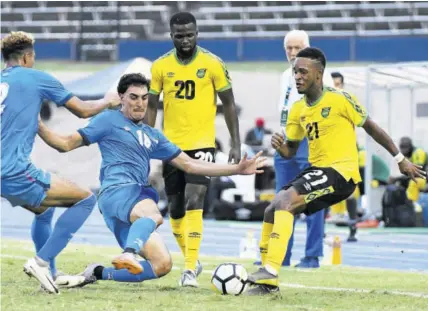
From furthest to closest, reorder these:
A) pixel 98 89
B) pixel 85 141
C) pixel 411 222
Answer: pixel 98 89
pixel 411 222
pixel 85 141

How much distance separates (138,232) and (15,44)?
1570 millimetres

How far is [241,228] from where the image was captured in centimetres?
1850

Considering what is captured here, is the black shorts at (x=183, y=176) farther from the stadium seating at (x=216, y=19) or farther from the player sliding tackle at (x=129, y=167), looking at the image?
the stadium seating at (x=216, y=19)

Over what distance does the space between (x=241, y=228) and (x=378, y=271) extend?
27.0ft

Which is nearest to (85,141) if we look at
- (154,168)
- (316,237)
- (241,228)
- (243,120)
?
(316,237)

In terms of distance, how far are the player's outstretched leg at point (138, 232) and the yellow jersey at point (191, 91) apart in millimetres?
1354

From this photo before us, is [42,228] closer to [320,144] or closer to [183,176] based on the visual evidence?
[183,176]

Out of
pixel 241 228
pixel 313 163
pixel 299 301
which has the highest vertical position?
pixel 313 163

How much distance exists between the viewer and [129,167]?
7660 mm

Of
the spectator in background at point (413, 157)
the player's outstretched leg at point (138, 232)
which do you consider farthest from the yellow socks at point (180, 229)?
the spectator in background at point (413, 157)

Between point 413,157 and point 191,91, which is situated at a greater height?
point 191,91

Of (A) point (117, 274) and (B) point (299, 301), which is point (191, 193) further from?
(B) point (299, 301)

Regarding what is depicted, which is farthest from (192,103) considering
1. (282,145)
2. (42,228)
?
(42,228)

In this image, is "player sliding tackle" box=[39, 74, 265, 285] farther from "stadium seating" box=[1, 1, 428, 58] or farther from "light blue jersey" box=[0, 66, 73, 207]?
"stadium seating" box=[1, 1, 428, 58]
